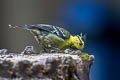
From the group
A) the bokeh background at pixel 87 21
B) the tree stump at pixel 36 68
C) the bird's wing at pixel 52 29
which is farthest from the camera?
the bokeh background at pixel 87 21

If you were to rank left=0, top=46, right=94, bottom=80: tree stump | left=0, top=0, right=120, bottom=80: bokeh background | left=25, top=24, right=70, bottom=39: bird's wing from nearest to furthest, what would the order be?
left=0, top=46, right=94, bottom=80: tree stump
left=25, top=24, right=70, bottom=39: bird's wing
left=0, top=0, right=120, bottom=80: bokeh background

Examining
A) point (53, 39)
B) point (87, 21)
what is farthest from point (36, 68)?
point (87, 21)

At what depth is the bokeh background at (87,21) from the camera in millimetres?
2381

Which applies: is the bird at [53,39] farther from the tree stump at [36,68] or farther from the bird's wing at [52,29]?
the tree stump at [36,68]

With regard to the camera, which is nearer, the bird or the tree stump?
the tree stump

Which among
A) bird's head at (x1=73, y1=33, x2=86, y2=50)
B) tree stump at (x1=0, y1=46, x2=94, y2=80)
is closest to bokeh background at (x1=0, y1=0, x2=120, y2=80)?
bird's head at (x1=73, y1=33, x2=86, y2=50)

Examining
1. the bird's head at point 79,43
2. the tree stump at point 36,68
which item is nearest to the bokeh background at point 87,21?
the bird's head at point 79,43

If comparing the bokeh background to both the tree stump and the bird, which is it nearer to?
the bird

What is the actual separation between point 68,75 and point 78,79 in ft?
0.16

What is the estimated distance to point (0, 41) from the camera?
261 cm

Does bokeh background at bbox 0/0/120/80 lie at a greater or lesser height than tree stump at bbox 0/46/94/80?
greater

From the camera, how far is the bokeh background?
2.38 meters

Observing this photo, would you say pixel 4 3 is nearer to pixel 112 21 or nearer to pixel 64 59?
pixel 112 21

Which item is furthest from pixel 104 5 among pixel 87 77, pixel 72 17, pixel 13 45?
pixel 87 77
